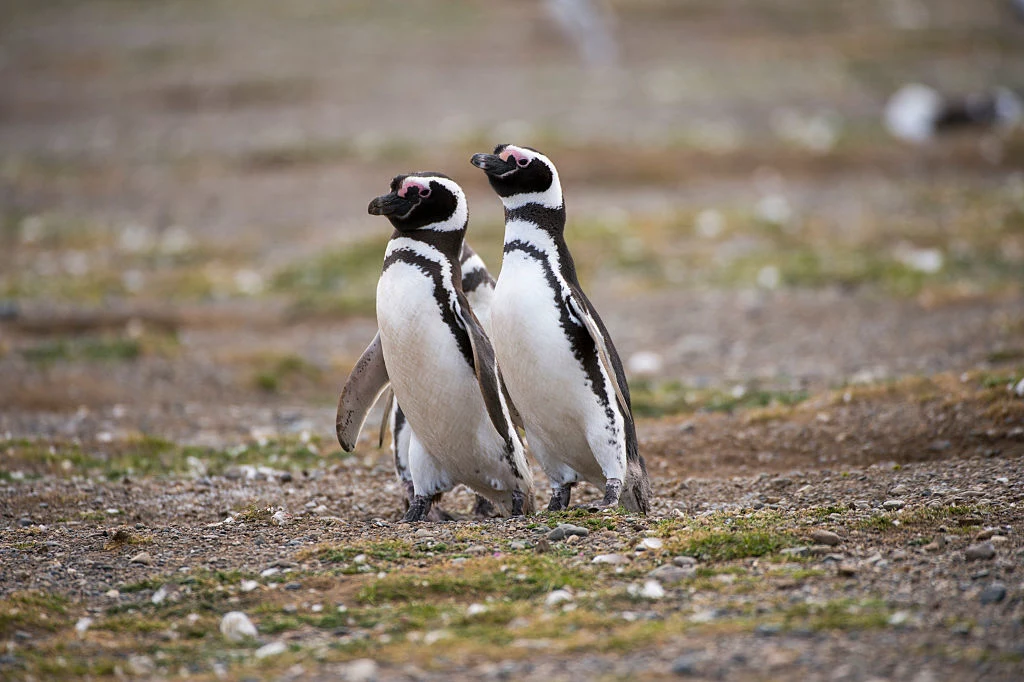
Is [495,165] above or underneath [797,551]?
above

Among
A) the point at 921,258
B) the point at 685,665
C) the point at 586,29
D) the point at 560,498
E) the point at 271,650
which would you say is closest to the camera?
the point at 685,665

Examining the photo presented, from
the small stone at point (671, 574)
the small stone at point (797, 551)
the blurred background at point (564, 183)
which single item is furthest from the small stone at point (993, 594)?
the blurred background at point (564, 183)

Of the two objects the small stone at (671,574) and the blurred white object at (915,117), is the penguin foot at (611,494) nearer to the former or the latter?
the small stone at (671,574)

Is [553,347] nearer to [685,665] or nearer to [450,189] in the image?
[450,189]

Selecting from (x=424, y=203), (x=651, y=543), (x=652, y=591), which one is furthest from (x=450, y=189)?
(x=652, y=591)

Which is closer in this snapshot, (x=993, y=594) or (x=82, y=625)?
(x=993, y=594)

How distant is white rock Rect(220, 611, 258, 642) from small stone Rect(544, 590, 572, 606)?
1064mm

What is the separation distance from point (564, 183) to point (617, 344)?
723 cm

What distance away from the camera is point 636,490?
19.3 feet

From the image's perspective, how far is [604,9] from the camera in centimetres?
3600

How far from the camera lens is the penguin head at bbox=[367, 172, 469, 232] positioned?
5906mm

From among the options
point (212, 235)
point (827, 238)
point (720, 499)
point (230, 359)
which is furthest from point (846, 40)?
point (720, 499)

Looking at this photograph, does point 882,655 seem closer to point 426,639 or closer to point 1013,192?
point 426,639

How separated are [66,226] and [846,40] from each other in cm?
2030
